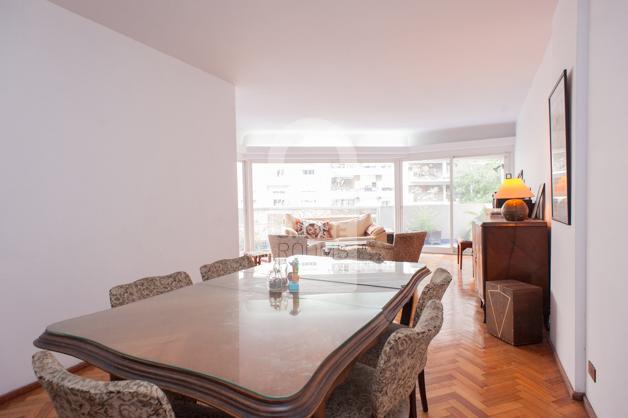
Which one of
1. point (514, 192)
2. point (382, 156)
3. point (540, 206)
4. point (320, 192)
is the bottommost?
point (540, 206)

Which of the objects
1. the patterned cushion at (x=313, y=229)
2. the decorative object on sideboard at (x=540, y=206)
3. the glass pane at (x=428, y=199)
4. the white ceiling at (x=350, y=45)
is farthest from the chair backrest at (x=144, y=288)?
the glass pane at (x=428, y=199)

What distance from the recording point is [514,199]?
3846 mm

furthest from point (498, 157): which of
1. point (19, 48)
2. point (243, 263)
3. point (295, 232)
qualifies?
point (19, 48)

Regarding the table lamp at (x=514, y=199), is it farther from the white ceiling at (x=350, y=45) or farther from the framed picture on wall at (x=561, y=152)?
the white ceiling at (x=350, y=45)

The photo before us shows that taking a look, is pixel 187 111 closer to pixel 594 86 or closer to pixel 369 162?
pixel 594 86

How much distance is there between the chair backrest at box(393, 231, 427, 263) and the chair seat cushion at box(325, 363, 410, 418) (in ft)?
13.6

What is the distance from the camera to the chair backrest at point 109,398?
948mm

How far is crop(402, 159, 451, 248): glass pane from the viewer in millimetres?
8461

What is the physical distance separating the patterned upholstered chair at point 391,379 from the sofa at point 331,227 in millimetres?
6217

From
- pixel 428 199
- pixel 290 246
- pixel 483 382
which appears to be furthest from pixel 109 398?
pixel 428 199

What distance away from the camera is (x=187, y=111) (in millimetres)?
4098

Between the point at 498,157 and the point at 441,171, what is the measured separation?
3.87 feet

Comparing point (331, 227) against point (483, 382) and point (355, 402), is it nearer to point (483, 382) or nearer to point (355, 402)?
point (483, 382)

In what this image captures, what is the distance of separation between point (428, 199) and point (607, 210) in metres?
6.84
